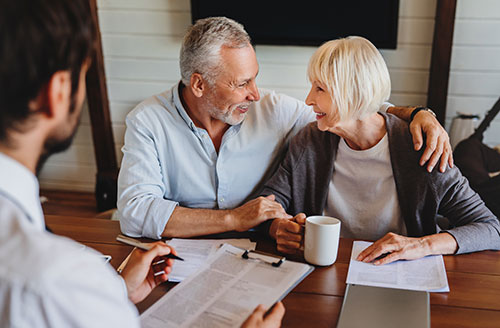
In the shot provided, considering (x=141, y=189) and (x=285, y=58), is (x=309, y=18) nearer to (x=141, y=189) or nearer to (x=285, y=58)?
(x=285, y=58)

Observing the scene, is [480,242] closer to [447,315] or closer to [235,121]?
[447,315]

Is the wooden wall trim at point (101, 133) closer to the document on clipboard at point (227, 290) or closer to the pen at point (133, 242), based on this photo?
the pen at point (133, 242)

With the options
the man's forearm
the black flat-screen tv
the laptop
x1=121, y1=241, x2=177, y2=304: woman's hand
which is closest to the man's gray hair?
the man's forearm

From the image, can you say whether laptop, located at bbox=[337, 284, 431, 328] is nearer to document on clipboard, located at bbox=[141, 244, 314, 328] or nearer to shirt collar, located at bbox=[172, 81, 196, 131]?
document on clipboard, located at bbox=[141, 244, 314, 328]

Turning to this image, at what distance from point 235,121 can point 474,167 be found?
1458mm

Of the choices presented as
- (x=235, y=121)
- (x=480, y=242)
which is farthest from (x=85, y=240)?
(x=480, y=242)

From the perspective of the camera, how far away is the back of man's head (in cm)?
57

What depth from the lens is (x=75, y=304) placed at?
0.56 metres

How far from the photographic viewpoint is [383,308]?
99 centimetres

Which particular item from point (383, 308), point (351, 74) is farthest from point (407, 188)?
point (383, 308)

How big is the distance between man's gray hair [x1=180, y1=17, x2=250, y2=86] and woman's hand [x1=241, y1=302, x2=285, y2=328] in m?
0.91

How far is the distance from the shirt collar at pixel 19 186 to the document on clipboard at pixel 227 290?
415mm

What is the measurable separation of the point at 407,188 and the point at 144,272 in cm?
83

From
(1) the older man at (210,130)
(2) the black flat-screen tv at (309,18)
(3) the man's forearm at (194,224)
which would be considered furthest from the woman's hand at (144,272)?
(2) the black flat-screen tv at (309,18)
